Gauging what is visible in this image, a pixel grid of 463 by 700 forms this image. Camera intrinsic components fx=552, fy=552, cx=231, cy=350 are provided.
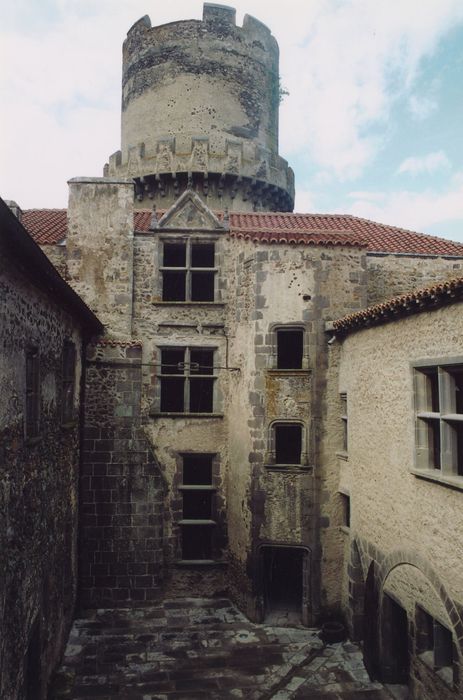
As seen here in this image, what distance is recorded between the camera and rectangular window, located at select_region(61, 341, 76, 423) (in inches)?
483

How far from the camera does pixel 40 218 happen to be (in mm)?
18328

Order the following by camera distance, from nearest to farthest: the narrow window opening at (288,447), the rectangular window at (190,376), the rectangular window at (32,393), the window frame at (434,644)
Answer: the rectangular window at (32,393)
the window frame at (434,644)
the narrow window opening at (288,447)
the rectangular window at (190,376)

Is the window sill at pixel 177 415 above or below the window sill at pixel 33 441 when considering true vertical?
above

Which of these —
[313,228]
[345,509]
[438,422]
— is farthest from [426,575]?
[313,228]

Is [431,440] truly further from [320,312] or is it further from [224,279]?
[224,279]

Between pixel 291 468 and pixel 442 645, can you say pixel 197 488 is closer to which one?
pixel 291 468

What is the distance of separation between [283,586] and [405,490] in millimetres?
7142

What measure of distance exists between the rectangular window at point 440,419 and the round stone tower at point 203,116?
12.4 m

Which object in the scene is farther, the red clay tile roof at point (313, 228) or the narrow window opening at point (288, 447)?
the red clay tile roof at point (313, 228)

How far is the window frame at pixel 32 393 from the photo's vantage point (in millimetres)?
8531

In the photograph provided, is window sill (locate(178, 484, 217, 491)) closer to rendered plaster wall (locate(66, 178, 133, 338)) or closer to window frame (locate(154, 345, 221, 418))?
window frame (locate(154, 345, 221, 418))

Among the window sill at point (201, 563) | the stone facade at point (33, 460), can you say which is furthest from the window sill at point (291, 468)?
the stone facade at point (33, 460)

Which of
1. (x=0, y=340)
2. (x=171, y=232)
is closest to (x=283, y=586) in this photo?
(x=171, y=232)

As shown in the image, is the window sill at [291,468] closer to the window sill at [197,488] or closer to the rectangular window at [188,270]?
the window sill at [197,488]
